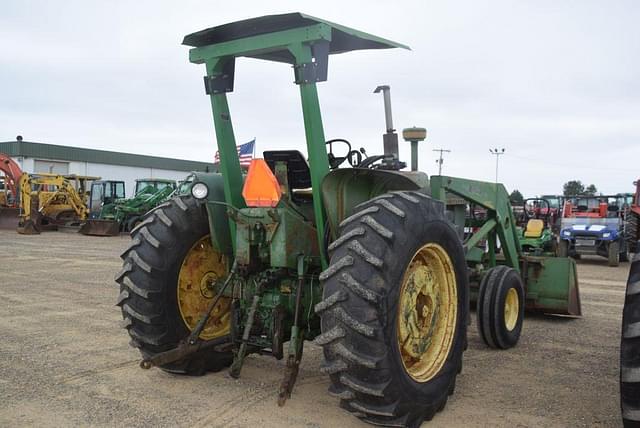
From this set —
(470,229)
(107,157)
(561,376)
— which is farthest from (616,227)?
(107,157)

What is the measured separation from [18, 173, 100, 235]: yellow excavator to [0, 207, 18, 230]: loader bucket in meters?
0.57

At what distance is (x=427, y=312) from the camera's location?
405 centimetres

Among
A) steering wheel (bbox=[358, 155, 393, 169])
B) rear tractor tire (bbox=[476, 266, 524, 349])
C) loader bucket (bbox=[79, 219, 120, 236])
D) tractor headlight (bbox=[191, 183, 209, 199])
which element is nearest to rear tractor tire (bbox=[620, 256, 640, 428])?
steering wheel (bbox=[358, 155, 393, 169])

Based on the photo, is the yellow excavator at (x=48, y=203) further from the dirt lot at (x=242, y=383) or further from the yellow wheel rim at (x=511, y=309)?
the yellow wheel rim at (x=511, y=309)

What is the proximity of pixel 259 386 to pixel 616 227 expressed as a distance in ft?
44.0

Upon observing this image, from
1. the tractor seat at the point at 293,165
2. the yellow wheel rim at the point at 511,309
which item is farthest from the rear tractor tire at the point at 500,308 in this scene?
the tractor seat at the point at 293,165

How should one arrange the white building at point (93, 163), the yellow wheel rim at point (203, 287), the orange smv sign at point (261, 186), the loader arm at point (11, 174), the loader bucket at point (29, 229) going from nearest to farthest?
the orange smv sign at point (261, 186), the yellow wheel rim at point (203, 287), the loader bucket at point (29, 229), the loader arm at point (11, 174), the white building at point (93, 163)

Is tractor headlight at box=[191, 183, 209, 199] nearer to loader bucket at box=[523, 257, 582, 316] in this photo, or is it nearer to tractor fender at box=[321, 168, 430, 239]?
tractor fender at box=[321, 168, 430, 239]

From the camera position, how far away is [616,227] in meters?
15.1

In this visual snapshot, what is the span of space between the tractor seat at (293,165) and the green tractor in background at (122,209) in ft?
62.8

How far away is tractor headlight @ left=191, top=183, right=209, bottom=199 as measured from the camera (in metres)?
4.40

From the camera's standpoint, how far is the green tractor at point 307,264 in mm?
3439

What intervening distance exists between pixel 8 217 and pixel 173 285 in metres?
24.3

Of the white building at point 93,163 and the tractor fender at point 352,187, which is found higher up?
the white building at point 93,163
